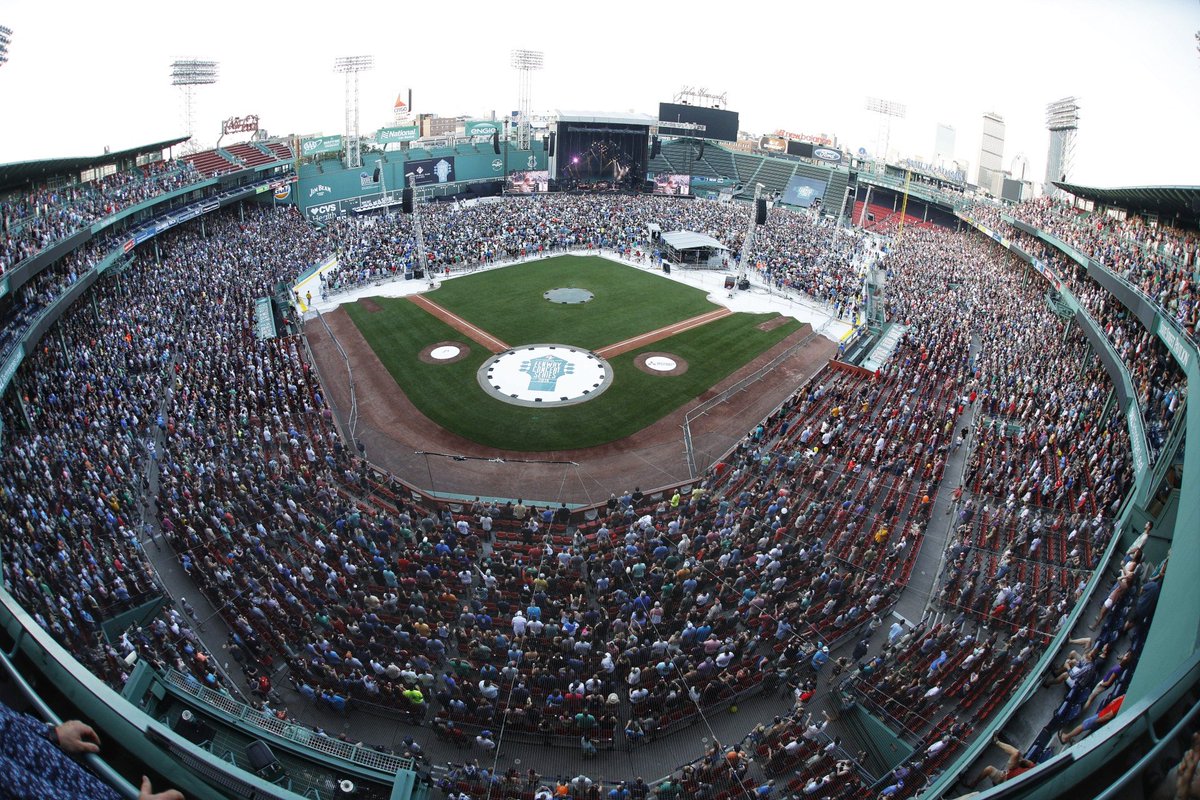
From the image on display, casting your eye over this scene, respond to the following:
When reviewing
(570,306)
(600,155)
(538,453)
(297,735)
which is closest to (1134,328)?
(538,453)

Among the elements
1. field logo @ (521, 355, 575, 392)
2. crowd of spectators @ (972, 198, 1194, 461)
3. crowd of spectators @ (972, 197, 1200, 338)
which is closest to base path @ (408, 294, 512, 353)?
field logo @ (521, 355, 575, 392)

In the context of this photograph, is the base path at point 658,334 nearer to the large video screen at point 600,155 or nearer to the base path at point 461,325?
the base path at point 461,325

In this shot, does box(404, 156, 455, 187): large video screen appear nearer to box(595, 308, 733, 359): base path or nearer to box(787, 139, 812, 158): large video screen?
box(595, 308, 733, 359): base path

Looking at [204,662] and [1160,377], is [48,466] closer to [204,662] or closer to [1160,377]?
[204,662]

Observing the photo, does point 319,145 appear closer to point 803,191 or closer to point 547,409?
point 547,409

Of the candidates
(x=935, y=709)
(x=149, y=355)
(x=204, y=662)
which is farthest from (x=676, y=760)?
(x=149, y=355)

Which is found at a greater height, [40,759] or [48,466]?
[40,759]

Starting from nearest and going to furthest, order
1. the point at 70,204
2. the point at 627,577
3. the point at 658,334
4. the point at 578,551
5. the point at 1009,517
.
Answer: the point at 627,577
the point at 578,551
the point at 1009,517
the point at 70,204
the point at 658,334
